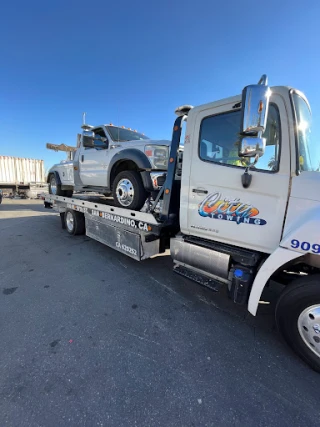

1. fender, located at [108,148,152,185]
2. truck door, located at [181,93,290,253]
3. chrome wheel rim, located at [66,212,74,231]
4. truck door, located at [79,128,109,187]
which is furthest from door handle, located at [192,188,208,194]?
chrome wheel rim, located at [66,212,74,231]

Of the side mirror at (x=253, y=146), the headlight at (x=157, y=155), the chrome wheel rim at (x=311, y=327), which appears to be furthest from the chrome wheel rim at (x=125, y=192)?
the chrome wheel rim at (x=311, y=327)

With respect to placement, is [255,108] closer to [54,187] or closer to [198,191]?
[198,191]

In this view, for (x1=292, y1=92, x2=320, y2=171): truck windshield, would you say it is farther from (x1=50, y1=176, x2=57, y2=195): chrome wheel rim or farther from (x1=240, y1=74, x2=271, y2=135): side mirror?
(x1=50, y1=176, x2=57, y2=195): chrome wheel rim

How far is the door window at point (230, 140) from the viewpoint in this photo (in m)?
2.11

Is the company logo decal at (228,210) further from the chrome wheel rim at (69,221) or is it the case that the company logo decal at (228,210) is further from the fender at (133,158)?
the chrome wheel rim at (69,221)

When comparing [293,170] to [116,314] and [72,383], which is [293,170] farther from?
[72,383]

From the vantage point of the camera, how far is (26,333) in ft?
7.38

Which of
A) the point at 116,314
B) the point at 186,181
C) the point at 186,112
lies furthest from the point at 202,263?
the point at 186,112

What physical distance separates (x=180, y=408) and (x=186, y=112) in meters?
3.28

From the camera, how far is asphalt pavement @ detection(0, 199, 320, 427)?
1.54 m

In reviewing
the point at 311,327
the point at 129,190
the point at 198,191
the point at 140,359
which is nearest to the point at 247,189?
the point at 198,191

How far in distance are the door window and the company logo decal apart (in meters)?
0.42

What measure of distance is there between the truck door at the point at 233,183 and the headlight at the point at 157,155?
2.93 ft

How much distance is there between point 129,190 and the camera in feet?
12.6
